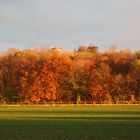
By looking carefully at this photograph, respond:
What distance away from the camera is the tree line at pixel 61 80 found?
114m

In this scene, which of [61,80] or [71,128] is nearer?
[71,128]

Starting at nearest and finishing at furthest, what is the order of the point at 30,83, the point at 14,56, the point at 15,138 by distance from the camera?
the point at 15,138, the point at 30,83, the point at 14,56

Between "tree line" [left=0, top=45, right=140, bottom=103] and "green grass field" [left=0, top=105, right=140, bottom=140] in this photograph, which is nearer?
"green grass field" [left=0, top=105, right=140, bottom=140]

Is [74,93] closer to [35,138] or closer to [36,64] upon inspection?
[36,64]

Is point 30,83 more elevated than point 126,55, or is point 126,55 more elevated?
point 126,55

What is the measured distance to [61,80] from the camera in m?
117

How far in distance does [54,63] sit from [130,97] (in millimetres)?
19991

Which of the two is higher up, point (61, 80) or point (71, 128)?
point (61, 80)

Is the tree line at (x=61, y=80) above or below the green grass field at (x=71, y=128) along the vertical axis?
above

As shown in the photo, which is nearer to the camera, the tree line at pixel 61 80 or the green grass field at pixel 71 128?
the green grass field at pixel 71 128

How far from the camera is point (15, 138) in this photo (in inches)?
1034

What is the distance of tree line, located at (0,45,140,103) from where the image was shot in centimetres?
11412

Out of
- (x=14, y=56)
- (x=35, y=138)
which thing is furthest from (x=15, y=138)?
(x=14, y=56)

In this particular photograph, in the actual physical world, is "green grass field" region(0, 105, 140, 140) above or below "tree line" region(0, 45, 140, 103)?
below
